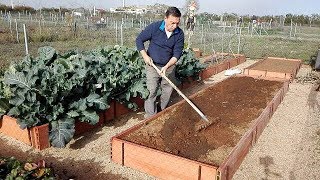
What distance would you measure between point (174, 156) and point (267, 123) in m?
2.86

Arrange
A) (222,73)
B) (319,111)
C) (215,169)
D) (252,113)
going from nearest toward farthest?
1. (215,169)
2. (252,113)
3. (319,111)
4. (222,73)

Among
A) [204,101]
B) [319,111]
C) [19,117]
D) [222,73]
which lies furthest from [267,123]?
[222,73]

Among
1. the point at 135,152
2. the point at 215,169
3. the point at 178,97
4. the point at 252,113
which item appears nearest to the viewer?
the point at 215,169

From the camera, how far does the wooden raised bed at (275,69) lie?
9359 mm

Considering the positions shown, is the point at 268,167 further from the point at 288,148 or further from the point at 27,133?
A: the point at 27,133

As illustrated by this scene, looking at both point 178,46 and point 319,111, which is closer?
point 178,46

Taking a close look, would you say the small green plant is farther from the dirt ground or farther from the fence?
the fence

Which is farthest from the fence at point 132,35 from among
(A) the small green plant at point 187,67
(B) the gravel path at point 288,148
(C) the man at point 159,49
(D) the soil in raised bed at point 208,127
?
(B) the gravel path at point 288,148

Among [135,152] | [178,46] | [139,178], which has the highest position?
[178,46]

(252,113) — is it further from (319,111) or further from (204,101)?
(319,111)

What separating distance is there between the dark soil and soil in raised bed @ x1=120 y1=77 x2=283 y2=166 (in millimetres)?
564

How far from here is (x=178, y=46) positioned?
526 centimetres

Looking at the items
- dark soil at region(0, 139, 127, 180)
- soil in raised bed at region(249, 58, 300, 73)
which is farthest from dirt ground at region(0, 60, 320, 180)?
soil in raised bed at region(249, 58, 300, 73)

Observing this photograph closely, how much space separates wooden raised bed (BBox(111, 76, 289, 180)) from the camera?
3.61 m
